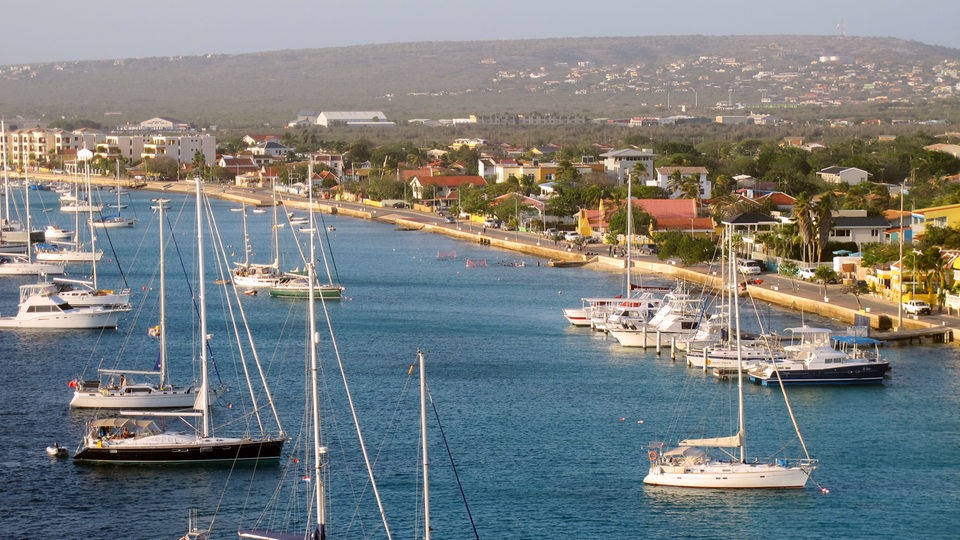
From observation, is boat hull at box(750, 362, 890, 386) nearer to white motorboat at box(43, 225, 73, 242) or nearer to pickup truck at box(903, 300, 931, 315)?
pickup truck at box(903, 300, 931, 315)

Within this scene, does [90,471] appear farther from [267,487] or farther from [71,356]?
[71,356]

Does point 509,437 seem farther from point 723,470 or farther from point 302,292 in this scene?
point 302,292

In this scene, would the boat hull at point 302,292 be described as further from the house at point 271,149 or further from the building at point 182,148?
the building at point 182,148

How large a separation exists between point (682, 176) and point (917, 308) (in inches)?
1433

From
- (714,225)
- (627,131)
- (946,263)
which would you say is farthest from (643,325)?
(627,131)

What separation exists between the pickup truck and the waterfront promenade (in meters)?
0.22

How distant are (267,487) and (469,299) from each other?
23.6 metres

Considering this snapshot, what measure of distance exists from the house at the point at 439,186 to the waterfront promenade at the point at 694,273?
1.53 meters

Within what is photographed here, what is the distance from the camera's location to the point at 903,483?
25281 mm

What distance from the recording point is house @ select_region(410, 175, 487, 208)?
8750 cm

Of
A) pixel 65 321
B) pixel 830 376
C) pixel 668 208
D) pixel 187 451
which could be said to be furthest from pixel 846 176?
pixel 187 451

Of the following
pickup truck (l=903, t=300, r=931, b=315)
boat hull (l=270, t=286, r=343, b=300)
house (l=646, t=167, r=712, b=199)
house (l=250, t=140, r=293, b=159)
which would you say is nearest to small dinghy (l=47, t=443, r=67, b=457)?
boat hull (l=270, t=286, r=343, b=300)

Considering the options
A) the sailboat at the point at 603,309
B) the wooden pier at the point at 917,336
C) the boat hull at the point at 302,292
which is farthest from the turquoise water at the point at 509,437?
the boat hull at the point at 302,292

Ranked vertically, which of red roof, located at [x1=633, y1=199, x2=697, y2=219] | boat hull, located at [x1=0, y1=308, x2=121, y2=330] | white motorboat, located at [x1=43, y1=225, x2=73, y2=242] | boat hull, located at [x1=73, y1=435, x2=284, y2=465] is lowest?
boat hull, located at [x1=73, y1=435, x2=284, y2=465]
